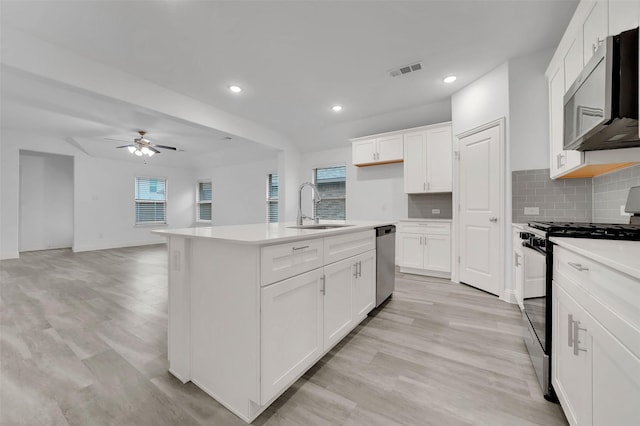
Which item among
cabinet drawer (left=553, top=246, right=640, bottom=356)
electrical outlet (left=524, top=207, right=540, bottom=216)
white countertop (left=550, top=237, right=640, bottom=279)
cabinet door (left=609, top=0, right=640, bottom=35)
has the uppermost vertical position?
cabinet door (left=609, top=0, right=640, bottom=35)

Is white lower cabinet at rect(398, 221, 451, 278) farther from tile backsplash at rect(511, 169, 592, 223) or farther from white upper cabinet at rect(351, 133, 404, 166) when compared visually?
white upper cabinet at rect(351, 133, 404, 166)

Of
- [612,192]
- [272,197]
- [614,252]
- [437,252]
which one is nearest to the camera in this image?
[614,252]

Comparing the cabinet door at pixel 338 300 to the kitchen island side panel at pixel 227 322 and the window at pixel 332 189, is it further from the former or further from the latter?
the window at pixel 332 189

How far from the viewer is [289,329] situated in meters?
1.41

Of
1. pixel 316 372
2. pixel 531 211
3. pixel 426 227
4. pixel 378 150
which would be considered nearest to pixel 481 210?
pixel 531 211

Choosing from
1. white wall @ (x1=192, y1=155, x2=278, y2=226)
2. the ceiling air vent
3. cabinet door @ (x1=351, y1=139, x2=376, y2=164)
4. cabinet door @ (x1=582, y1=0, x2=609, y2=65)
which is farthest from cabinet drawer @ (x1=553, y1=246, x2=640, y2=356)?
white wall @ (x1=192, y1=155, x2=278, y2=226)

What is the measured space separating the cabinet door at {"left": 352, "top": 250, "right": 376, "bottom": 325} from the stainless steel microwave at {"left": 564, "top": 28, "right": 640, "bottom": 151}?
67.6 inches

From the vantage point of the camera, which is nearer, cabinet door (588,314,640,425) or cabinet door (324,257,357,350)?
cabinet door (588,314,640,425)

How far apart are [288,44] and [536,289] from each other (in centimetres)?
303

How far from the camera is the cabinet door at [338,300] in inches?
68.3

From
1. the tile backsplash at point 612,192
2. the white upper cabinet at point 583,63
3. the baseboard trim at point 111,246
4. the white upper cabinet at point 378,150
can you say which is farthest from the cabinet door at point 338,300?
the baseboard trim at point 111,246

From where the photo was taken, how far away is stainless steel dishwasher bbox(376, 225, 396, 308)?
2.57 m

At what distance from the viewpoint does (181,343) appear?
1586 millimetres

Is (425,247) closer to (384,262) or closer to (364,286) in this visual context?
(384,262)
